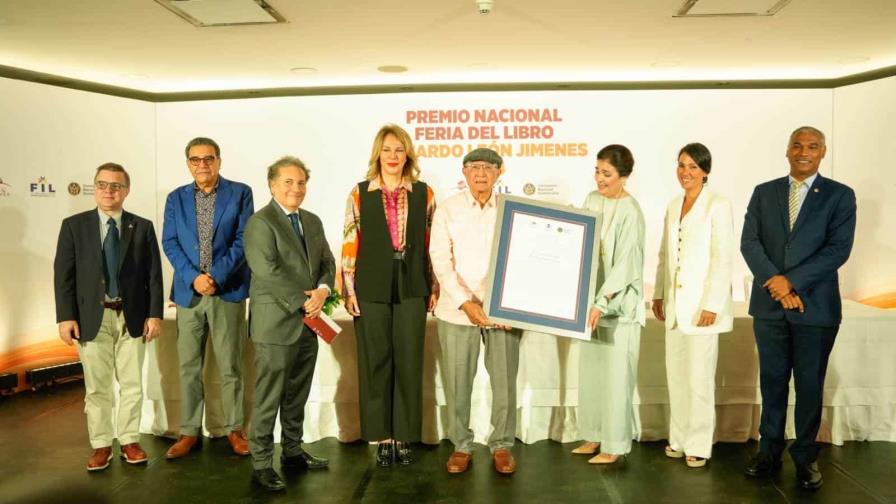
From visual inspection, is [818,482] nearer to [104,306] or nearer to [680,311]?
[680,311]

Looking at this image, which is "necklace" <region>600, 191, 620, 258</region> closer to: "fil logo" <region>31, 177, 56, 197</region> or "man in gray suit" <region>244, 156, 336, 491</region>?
"man in gray suit" <region>244, 156, 336, 491</region>

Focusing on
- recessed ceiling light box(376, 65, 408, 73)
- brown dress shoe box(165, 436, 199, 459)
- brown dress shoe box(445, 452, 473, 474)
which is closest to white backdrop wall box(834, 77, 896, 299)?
recessed ceiling light box(376, 65, 408, 73)

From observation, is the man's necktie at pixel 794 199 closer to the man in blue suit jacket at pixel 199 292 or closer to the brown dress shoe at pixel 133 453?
the man in blue suit jacket at pixel 199 292

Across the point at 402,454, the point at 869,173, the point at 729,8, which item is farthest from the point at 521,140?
the point at 402,454

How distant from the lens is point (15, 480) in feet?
11.6

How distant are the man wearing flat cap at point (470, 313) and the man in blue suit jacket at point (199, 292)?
1.24 m

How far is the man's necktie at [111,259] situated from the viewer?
3555 millimetres

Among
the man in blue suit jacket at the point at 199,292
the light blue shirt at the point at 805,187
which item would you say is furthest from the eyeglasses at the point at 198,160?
the light blue shirt at the point at 805,187

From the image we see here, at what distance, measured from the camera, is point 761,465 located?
345 centimetres

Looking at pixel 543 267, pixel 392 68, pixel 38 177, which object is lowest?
pixel 543 267

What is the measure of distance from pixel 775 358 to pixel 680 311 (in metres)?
0.52

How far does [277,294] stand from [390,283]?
57 centimetres

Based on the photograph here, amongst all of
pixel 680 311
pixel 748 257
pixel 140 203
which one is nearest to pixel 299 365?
pixel 680 311

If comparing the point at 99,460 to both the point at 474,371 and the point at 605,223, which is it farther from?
the point at 605,223
